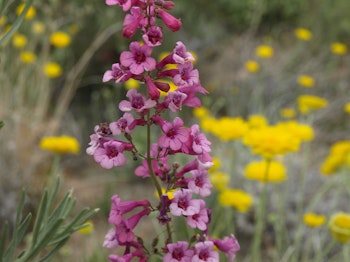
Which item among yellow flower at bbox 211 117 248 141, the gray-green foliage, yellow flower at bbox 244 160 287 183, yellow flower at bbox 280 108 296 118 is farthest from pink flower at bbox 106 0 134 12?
yellow flower at bbox 280 108 296 118

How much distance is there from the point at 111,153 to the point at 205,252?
201 mm

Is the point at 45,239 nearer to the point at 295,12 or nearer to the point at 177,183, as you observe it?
the point at 177,183

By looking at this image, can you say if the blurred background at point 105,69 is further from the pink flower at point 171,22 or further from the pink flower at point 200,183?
the pink flower at point 171,22

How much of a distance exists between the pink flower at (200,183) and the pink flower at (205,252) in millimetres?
75

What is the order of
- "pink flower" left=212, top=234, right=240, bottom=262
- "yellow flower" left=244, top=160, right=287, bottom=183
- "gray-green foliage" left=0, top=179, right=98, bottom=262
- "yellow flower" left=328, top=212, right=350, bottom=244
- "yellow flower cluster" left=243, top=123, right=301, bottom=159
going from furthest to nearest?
"yellow flower" left=244, top=160, right=287, bottom=183
"yellow flower cluster" left=243, top=123, right=301, bottom=159
"yellow flower" left=328, top=212, right=350, bottom=244
"gray-green foliage" left=0, top=179, right=98, bottom=262
"pink flower" left=212, top=234, right=240, bottom=262

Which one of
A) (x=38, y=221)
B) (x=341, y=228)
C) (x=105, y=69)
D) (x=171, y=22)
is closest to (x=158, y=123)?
(x=171, y=22)

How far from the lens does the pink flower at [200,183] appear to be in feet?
3.16

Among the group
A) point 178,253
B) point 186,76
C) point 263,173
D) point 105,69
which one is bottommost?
point 178,253

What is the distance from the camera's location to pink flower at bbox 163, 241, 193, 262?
0.91 meters

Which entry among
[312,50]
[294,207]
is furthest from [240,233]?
[312,50]

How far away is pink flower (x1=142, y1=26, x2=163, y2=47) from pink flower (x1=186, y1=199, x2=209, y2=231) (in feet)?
0.79

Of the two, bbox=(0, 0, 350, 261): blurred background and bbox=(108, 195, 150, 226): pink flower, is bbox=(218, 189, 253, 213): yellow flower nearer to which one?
bbox=(0, 0, 350, 261): blurred background

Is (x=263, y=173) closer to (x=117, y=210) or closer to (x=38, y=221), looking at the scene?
(x=38, y=221)

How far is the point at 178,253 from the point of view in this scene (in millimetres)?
922
